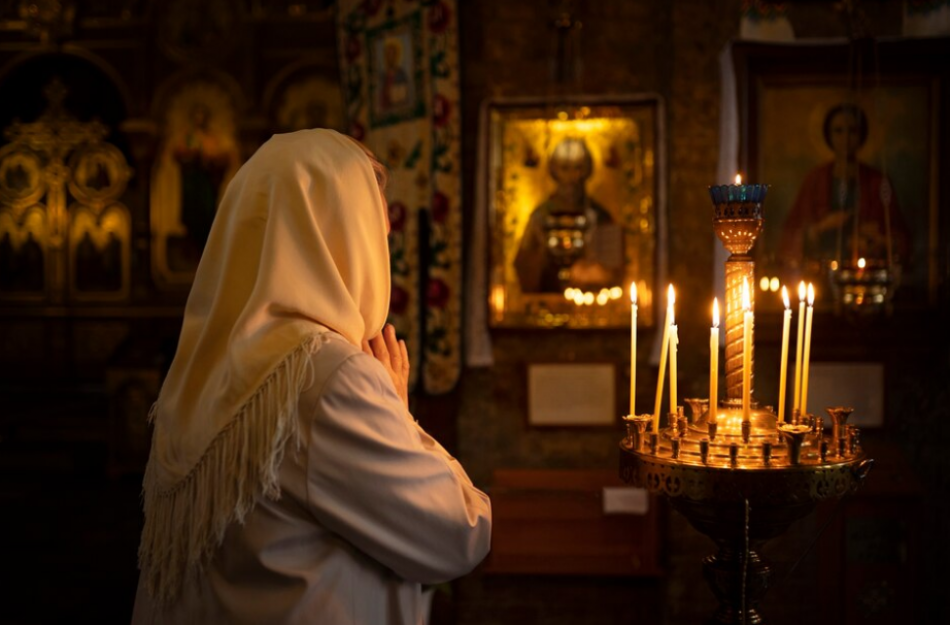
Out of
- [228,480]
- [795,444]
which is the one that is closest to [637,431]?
[795,444]

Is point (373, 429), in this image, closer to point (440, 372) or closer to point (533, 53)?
point (440, 372)

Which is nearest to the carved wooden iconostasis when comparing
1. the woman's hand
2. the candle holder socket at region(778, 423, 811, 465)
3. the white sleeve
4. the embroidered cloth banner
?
the embroidered cloth banner

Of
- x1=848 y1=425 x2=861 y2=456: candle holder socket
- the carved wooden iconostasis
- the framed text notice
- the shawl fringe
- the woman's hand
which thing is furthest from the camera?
the carved wooden iconostasis

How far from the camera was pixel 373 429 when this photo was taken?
157 cm

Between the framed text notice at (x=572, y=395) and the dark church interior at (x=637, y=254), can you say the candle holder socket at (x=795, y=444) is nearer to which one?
the dark church interior at (x=637, y=254)

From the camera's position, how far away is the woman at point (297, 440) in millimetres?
1565

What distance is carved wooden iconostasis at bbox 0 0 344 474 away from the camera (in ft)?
31.4

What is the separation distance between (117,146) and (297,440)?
31.1 feet

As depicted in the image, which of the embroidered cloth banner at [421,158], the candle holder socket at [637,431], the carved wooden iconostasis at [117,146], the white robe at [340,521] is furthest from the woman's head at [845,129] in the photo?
the carved wooden iconostasis at [117,146]

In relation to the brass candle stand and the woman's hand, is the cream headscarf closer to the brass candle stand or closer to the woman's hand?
the woman's hand

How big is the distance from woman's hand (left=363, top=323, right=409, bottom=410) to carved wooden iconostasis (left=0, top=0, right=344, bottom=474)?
26.1ft

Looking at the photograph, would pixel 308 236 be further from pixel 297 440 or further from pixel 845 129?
pixel 845 129

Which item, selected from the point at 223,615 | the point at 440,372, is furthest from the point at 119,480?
the point at 223,615

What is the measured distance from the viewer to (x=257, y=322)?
1589 mm
